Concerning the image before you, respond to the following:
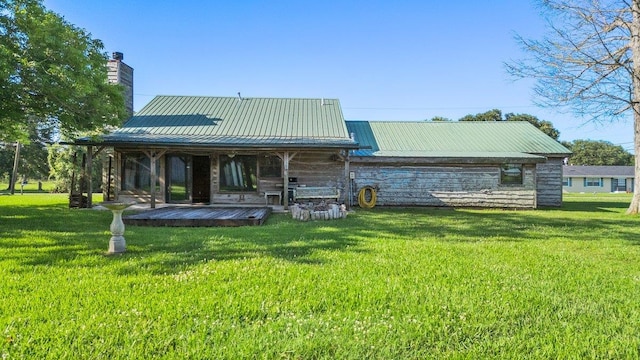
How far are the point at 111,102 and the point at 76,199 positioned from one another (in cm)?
403

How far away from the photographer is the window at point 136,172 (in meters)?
14.8

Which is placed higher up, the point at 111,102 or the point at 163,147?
the point at 111,102

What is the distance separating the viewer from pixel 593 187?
48.9 meters

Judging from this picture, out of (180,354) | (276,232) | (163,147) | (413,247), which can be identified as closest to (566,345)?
(180,354)

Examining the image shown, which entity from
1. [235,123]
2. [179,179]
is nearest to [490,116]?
[235,123]

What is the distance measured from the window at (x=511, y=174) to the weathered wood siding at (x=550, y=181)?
5.67ft

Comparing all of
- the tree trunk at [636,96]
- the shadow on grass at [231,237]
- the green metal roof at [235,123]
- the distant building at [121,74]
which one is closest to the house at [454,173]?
the green metal roof at [235,123]

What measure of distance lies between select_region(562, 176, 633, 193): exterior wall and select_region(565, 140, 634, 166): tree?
65.1ft

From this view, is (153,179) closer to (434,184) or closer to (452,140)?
(434,184)

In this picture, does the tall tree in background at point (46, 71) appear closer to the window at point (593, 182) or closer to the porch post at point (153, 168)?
the porch post at point (153, 168)

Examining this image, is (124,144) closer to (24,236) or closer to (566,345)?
(24,236)

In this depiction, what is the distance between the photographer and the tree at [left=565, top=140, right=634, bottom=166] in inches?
2697

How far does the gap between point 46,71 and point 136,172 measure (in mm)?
6041

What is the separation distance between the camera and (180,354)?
8.27 feet
